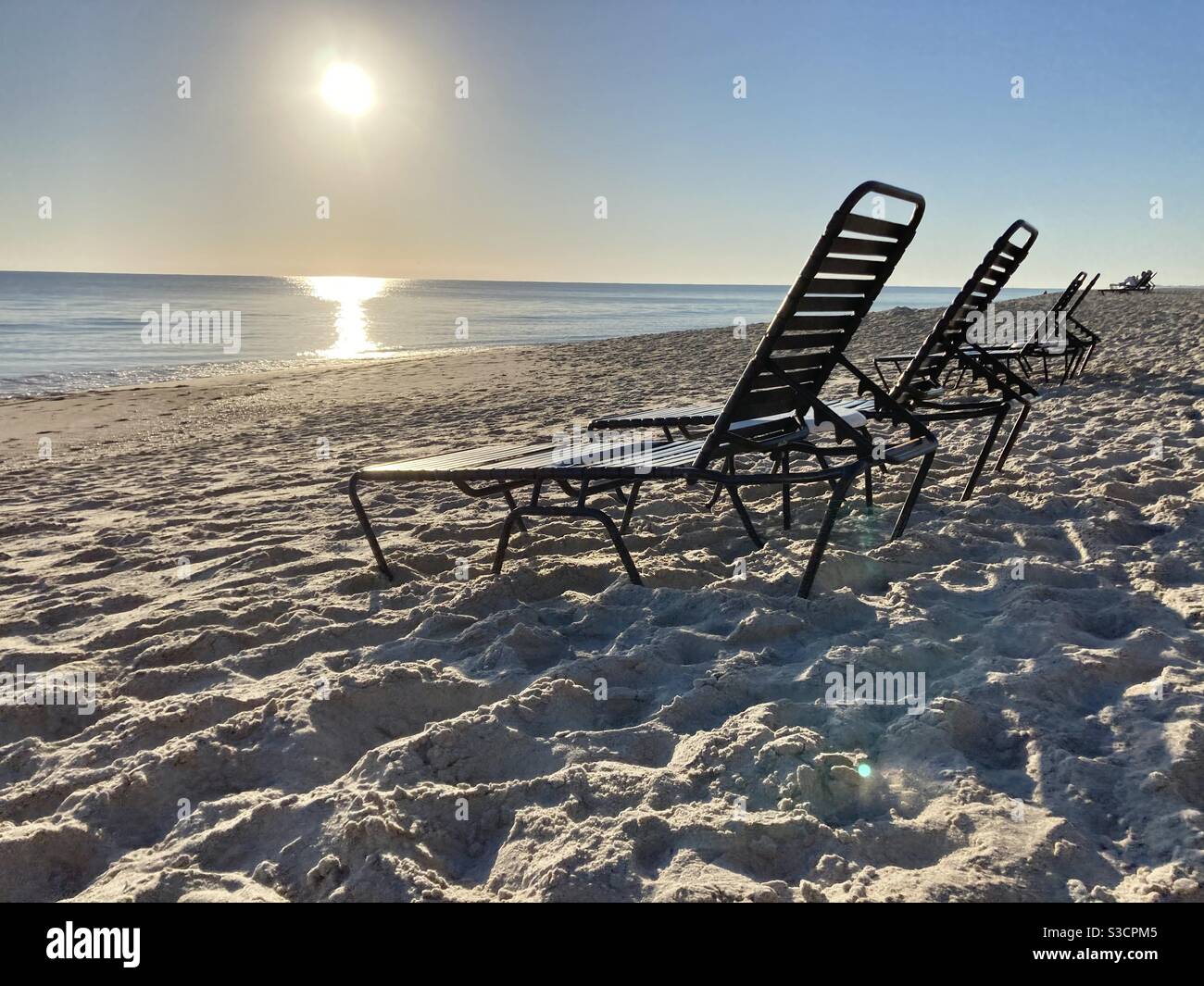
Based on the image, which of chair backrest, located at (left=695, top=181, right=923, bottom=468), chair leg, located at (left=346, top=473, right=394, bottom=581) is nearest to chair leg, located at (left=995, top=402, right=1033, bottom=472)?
chair backrest, located at (left=695, top=181, right=923, bottom=468)

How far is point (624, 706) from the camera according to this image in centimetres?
246

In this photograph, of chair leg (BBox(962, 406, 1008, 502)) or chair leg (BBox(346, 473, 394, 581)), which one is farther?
chair leg (BBox(962, 406, 1008, 502))

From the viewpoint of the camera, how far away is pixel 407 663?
2734 millimetres


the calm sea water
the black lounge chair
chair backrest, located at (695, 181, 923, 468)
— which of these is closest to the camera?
chair backrest, located at (695, 181, 923, 468)

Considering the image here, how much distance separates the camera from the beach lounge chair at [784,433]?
303cm

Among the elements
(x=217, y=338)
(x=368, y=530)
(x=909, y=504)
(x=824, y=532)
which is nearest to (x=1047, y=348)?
(x=909, y=504)

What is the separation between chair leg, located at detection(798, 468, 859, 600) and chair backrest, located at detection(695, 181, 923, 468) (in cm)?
36

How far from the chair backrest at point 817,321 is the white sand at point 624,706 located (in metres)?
0.63

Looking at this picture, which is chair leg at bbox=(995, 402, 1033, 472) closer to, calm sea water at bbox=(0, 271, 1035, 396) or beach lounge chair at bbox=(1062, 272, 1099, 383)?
beach lounge chair at bbox=(1062, 272, 1099, 383)

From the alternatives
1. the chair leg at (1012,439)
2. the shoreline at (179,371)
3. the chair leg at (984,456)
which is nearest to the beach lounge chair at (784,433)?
the chair leg at (984,456)

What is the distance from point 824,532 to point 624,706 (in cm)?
106

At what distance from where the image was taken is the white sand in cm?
178
